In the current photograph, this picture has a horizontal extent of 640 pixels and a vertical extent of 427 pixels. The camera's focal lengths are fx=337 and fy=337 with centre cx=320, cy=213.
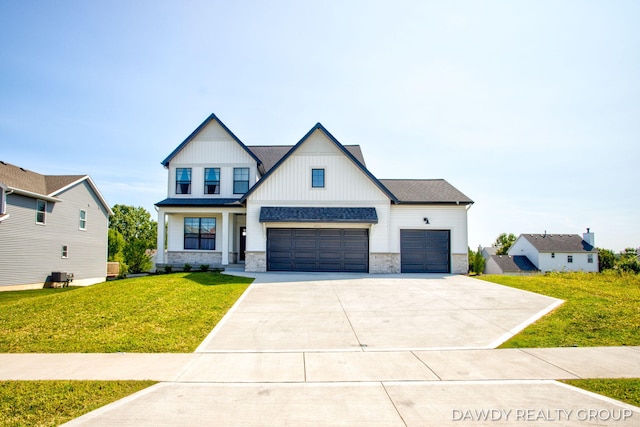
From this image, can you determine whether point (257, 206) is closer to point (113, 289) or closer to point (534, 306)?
point (113, 289)

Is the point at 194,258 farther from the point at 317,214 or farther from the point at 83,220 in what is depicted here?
the point at 83,220

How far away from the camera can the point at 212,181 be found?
21938 mm

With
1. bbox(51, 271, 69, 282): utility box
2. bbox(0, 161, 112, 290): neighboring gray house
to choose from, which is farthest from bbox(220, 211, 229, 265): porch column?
bbox(0, 161, 112, 290): neighboring gray house

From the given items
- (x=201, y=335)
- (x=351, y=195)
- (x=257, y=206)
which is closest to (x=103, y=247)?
(x=257, y=206)

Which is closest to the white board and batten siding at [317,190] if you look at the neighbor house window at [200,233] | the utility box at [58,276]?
the neighbor house window at [200,233]

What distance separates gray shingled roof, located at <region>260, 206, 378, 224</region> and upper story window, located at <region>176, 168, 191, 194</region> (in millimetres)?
6333

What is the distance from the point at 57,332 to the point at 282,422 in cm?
690

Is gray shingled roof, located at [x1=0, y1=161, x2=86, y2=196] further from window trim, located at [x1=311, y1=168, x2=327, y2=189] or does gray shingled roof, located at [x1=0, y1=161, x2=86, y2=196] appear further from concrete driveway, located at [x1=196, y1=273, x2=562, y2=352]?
window trim, located at [x1=311, y1=168, x2=327, y2=189]

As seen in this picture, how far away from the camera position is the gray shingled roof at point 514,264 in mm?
45094

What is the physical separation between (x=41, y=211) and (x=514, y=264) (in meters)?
51.3

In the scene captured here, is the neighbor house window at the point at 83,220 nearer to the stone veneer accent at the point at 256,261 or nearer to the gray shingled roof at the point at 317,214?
the stone veneer accent at the point at 256,261

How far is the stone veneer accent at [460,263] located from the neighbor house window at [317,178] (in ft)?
28.3

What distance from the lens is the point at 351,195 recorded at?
1908 cm

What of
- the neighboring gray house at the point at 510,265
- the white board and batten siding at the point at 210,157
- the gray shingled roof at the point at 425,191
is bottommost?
the neighboring gray house at the point at 510,265
